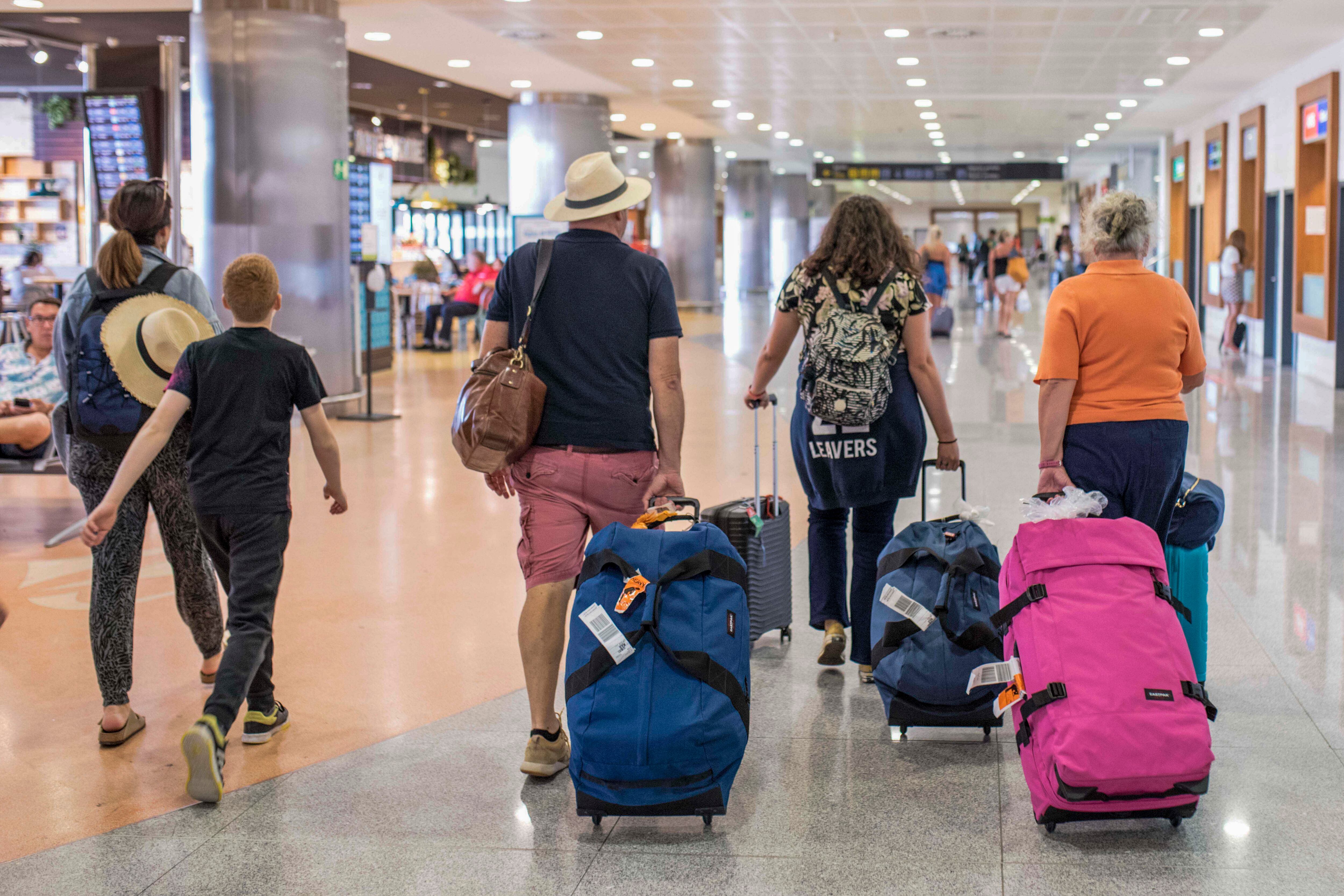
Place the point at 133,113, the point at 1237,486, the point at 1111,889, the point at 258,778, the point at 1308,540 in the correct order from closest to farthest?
the point at 1111,889
the point at 258,778
the point at 1308,540
the point at 1237,486
the point at 133,113

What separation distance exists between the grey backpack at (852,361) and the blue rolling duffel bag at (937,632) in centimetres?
39

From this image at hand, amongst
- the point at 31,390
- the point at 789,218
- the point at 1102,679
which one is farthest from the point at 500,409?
the point at 789,218

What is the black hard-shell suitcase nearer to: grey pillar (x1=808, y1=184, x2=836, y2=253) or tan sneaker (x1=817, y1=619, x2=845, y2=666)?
tan sneaker (x1=817, y1=619, x2=845, y2=666)

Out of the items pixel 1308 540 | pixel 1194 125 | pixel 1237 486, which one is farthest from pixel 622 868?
pixel 1194 125

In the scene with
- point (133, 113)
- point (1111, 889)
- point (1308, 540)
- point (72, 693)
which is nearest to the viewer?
point (1111, 889)

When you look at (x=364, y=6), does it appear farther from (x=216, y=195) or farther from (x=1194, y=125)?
(x=1194, y=125)

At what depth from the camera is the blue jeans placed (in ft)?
12.2

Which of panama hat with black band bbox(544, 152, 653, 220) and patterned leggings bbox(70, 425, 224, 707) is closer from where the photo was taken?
panama hat with black band bbox(544, 152, 653, 220)

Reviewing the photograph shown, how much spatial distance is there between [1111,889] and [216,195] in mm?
9093

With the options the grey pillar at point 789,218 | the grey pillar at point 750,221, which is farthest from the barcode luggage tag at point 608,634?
the grey pillar at point 789,218

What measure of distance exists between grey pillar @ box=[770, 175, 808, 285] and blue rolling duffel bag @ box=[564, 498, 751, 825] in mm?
37648

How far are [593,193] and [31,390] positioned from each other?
14.4 feet

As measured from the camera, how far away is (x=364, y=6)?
1199 centimetres

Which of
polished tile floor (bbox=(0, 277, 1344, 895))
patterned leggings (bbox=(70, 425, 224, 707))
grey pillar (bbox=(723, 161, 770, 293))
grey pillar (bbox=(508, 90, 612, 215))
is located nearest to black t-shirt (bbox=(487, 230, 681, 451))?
polished tile floor (bbox=(0, 277, 1344, 895))
